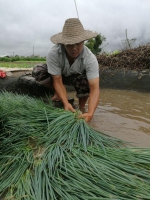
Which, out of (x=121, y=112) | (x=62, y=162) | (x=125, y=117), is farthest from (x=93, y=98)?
(x=62, y=162)

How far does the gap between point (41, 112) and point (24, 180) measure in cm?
79

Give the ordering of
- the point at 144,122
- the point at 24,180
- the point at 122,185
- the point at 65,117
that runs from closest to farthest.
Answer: the point at 122,185
the point at 24,180
the point at 65,117
the point at 144,122

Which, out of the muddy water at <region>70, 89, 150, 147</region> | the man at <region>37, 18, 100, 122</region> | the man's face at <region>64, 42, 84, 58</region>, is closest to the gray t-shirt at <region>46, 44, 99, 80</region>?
the man at <region>37, 18, 100, 122</region>

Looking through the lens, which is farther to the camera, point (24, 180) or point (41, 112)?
point (41, 112)

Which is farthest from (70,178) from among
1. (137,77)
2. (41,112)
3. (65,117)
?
(137,77)

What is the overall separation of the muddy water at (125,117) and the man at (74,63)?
0.97 feet

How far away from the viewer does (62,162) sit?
5.08 ft

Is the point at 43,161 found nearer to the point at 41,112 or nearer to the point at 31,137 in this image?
Answer: the point at 31,137

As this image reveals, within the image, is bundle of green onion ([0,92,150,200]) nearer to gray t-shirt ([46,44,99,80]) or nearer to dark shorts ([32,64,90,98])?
gray t-shirt ([46,44,99,80])

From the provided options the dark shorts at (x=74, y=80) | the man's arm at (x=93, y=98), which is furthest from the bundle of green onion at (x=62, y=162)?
the dark shorts at (x=74, y=80)

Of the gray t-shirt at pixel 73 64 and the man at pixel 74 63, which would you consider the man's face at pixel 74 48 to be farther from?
the gray t-shirt at pixel 73 64

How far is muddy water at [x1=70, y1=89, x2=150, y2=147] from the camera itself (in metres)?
2.33

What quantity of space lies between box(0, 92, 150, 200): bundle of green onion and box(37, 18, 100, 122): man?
0.49m

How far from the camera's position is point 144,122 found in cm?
271
